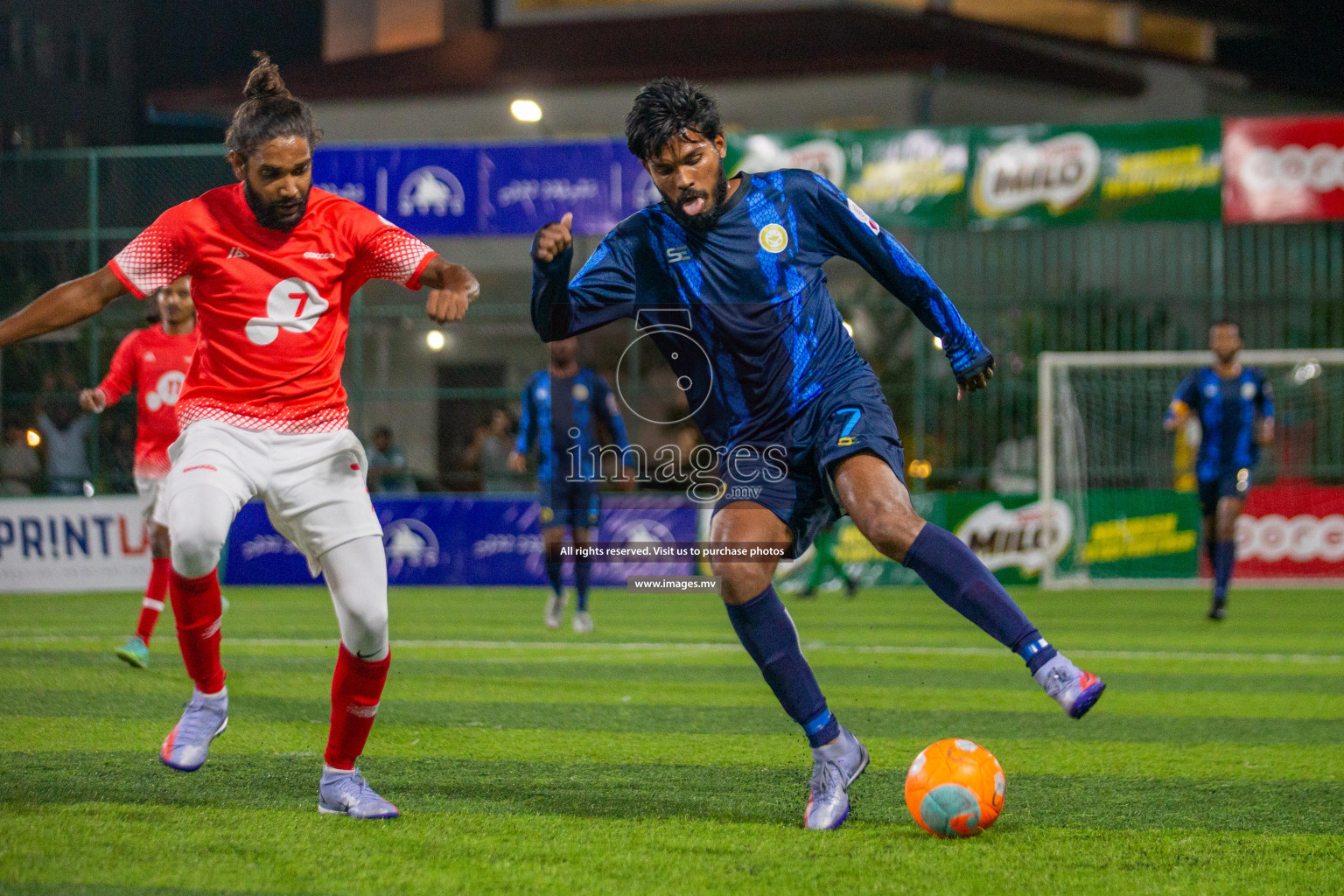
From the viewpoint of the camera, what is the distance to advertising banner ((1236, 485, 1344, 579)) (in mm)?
15578

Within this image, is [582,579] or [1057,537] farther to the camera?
[1057,537]

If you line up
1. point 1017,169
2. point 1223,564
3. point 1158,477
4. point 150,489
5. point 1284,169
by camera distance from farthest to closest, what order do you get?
point 1158,477, point 1017,169, point 1284,169, point 1223,564, point 150,489

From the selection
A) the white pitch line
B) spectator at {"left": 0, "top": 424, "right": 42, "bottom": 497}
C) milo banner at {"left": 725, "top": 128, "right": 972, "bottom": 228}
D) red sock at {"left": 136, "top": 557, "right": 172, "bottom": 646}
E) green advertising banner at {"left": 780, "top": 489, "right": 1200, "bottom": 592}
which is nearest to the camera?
red sock at {"left": 136, "top": 557, "right": 172, "bottom": 646}

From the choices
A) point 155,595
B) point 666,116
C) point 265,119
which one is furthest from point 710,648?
point 265,119

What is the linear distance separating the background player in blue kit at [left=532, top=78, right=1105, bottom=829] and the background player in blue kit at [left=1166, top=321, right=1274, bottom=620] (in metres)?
8.07

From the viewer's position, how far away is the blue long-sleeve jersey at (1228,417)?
11.6 m

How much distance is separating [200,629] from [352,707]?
76 cm

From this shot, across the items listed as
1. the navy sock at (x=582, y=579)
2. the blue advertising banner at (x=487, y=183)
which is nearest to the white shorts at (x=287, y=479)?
the navy sock at (x=582, y=579)

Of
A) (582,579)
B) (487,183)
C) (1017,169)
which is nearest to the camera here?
(582,579)

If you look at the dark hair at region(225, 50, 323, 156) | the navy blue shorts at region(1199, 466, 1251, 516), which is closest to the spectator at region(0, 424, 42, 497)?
the navy blue shorts at region(1199, 466, 1251, 516)

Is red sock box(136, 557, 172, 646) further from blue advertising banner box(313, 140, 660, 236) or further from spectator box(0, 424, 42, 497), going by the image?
spectator box(0, 424, 42, 497)

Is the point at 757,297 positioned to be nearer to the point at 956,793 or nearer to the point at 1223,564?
the point at 956,793

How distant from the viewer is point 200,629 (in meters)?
4.66

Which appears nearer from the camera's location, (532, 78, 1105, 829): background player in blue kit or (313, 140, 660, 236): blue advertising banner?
(532, 78, 1105, 829): background player in blue kit
